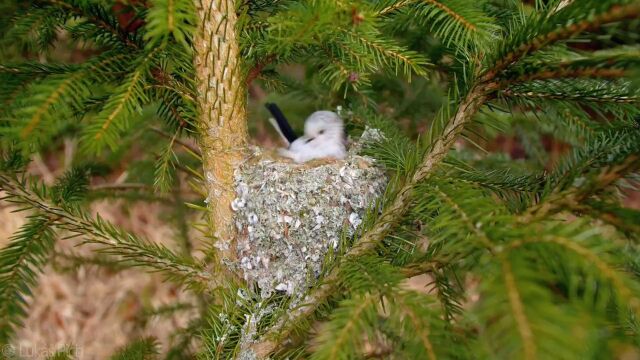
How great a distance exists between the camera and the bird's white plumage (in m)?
1.87

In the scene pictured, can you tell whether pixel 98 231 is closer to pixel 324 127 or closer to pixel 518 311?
pixel 518 311

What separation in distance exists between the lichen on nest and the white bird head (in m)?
0.21

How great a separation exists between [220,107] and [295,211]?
0.47m

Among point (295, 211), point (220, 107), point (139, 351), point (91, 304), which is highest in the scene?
point (220, 107)

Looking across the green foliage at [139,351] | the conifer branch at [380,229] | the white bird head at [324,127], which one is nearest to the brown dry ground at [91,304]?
the white bird head at [324,127]

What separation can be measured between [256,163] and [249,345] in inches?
20.7

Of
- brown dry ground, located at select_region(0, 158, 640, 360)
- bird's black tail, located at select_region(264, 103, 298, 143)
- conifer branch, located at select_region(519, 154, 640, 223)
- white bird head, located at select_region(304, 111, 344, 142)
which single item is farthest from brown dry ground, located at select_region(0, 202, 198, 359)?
conifer branch, located at select_region(519, 154, 640, 223)

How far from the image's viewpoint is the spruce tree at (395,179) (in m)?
0.61

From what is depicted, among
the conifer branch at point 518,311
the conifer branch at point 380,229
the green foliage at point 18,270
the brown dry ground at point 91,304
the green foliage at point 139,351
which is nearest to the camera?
the conifer branch at point 518,311

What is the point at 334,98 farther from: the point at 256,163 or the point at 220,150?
the point at 220,150

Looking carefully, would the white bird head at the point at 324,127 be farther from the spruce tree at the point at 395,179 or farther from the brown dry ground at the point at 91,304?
the brown dry ground at the point at 91,304

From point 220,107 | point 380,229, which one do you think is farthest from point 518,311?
point 220,107

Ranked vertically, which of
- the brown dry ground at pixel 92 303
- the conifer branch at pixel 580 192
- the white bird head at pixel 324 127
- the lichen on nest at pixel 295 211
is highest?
the conifer branch at pixel 580 192

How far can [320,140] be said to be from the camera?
1937 millimetres
